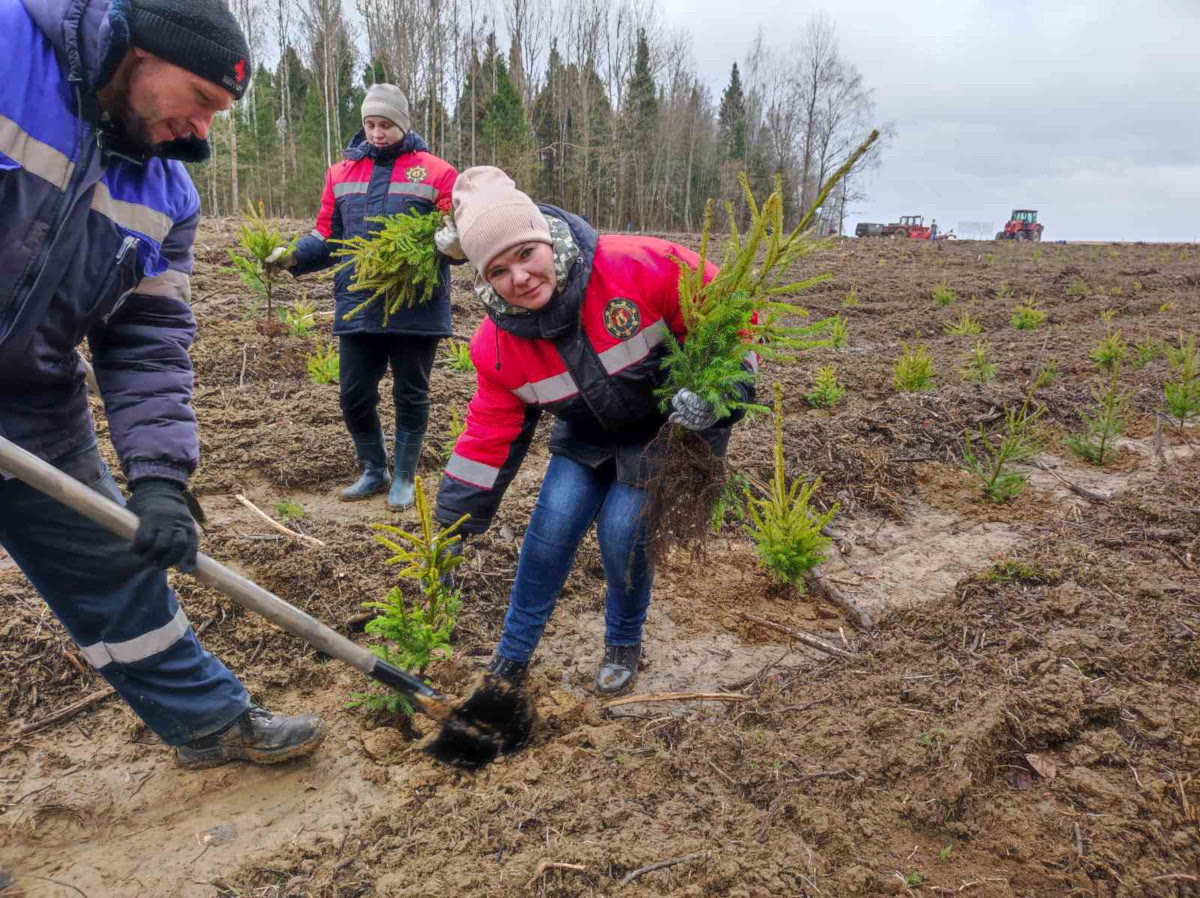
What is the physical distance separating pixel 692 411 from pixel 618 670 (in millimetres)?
1172

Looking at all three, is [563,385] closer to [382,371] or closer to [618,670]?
[618,670]

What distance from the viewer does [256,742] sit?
2539 millimetres

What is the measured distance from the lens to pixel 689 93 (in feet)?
151

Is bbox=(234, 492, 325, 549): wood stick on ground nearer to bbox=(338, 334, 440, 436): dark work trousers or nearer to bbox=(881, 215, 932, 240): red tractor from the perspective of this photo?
bbox=(338, 334, 440, 436): dark work trousers

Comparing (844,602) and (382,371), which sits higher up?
(382,371)

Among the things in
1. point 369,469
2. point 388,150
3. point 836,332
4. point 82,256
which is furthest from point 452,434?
point 836,332

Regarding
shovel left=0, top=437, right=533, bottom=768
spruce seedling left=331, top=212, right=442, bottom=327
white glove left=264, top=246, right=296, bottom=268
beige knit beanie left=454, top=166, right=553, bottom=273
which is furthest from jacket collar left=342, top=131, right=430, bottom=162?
shovel left=0, top=437, right=533, bottom=768

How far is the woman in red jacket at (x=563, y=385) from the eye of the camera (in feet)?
7.91

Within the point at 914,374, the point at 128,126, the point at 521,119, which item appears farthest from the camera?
the point at 521,119

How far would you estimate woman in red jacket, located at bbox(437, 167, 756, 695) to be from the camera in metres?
2.41

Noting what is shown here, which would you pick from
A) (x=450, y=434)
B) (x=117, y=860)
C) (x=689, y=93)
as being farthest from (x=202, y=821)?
(x=689, y=93)

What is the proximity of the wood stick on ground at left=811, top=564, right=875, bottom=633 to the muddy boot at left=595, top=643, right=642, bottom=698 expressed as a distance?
1119mm

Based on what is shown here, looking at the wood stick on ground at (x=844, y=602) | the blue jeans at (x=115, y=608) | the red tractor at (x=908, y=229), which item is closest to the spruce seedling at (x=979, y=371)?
the wood stick on ground at (x=844, y=602)

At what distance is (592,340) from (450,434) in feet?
10.0
